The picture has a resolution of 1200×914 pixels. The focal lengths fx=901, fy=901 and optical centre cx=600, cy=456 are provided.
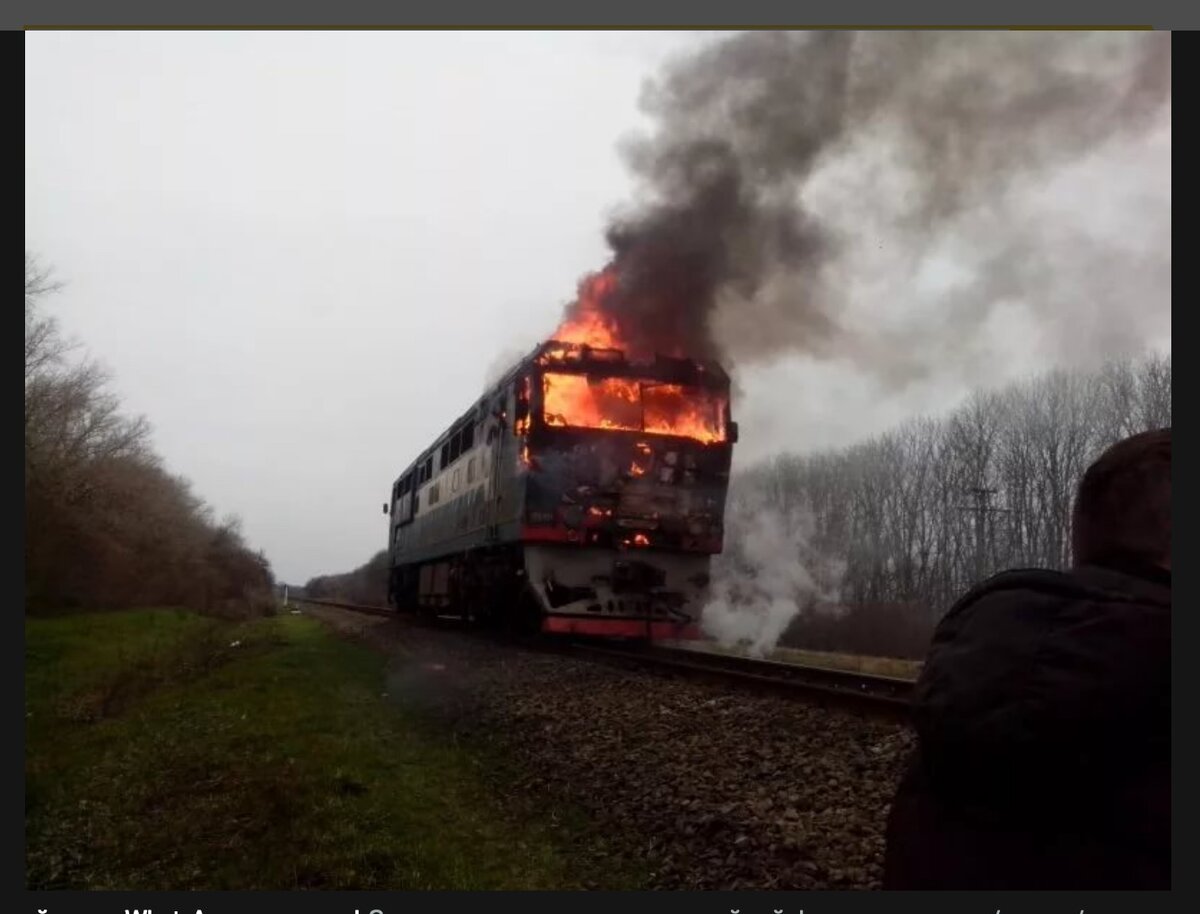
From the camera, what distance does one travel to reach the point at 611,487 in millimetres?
13484

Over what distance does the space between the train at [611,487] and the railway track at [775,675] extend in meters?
0.61

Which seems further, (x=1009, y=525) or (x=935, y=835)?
(x=1009, y=525)

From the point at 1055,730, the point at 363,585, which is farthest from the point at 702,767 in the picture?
the point at 363,585

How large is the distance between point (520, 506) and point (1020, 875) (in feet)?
39.6

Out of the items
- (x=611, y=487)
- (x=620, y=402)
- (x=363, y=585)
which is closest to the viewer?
(x=611, y=487)

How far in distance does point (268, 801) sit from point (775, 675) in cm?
637

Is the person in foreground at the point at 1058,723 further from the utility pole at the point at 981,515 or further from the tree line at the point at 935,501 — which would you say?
the utility pole at the point at 981,515

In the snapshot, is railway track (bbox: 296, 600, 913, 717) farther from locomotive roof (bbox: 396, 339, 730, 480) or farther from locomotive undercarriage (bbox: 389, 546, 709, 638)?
locomotive roof (bbox: 396, 339, 730, 480)

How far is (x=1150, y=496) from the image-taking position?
5.21ft

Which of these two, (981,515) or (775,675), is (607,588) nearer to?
(775,675)

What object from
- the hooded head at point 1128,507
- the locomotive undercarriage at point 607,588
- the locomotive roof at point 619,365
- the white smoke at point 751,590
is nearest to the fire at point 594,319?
the locomotive roof at point 619,365

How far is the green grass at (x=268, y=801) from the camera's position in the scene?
5.00m

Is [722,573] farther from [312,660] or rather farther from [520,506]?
[312,660]

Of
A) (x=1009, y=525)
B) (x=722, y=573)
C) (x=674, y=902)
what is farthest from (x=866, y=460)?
(x=674, y=902)
